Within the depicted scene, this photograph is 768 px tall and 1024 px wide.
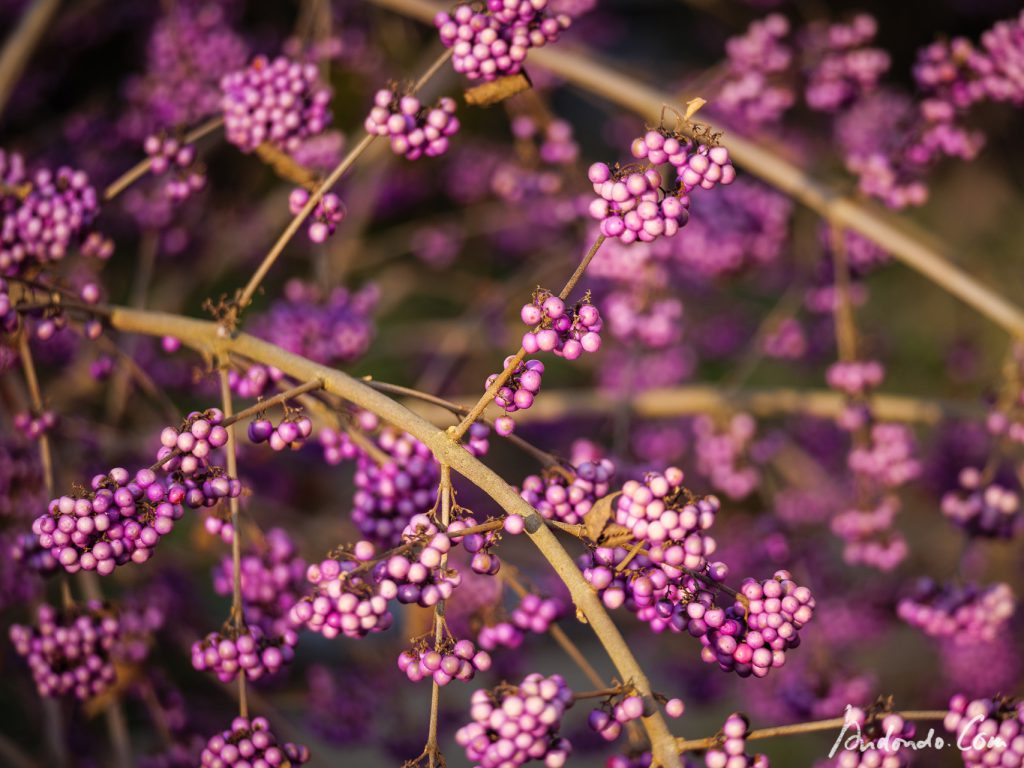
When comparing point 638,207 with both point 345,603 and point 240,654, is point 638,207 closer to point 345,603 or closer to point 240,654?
point 345,603

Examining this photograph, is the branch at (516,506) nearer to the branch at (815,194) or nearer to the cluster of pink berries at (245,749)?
the cluster of pink berries at (245,749)

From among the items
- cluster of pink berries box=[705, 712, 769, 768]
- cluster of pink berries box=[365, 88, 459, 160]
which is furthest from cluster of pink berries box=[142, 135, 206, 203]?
→ cluster of pink berries box=[705, 712, 769, 768]

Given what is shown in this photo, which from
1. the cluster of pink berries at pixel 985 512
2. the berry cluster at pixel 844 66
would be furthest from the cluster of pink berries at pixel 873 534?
the berry cluster at pixel 844 66

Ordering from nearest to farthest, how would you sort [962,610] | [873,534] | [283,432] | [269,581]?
[283,432], [269,581], [962,610], [873,534]

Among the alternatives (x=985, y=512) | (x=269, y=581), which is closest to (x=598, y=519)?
(x=269, y=581)

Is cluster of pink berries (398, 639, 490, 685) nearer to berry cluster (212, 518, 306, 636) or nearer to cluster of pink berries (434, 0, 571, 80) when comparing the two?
berry cluster (212, 518, 306, 636)

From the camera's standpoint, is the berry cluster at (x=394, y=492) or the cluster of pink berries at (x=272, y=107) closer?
the berry cluster at (x=394, y=492)

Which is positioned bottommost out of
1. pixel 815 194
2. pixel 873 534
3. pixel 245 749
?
pixel 873 534
